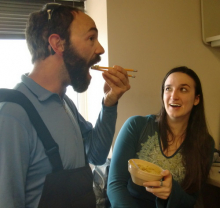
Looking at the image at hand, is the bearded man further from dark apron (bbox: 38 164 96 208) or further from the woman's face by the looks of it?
the woman's face

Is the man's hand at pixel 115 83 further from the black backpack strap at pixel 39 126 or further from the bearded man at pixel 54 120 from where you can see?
the black backpack strap at pixel 39 126

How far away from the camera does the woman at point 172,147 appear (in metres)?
1.16

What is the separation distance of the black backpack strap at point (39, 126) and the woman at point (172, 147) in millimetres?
589

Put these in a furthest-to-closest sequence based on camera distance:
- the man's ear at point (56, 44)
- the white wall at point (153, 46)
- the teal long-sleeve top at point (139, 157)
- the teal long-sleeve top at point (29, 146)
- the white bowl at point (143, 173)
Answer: the white wall at point (153, 46), the teal long-sleeve top at point (139, 157), the white bowl at point (143, 173), the man's ear at point (56, 44), the teal long-sleeve top at point (29, 146)

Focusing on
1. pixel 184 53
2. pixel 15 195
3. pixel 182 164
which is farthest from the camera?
pixel 184 53

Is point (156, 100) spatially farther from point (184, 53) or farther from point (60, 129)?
point (60, 129)

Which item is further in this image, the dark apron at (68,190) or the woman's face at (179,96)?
the woman's face at (179,96)

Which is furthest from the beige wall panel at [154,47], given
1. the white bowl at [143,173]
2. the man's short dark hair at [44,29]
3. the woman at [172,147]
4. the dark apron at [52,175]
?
the dark apron at [52,175]

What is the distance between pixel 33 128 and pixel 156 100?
3.63 feet

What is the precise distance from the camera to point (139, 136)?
1298mm

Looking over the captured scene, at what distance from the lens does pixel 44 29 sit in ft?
2.55

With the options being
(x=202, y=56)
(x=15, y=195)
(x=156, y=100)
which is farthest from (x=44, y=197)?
(x=202, y=56)

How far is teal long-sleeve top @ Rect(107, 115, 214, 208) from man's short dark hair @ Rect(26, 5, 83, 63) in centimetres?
67

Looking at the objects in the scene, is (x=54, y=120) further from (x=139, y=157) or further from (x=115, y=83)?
(x=139, y=157)
